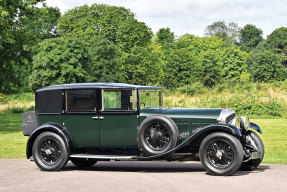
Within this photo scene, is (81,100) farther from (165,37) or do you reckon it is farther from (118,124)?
(165,37)

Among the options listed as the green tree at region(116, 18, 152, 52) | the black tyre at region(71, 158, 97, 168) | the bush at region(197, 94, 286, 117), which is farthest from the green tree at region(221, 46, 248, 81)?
the black tyre at region(71, 158, 97, 168)

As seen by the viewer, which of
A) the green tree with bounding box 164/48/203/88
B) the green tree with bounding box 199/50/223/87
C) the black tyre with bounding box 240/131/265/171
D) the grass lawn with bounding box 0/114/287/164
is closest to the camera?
the black tyre with bounding box 240/131/265/171

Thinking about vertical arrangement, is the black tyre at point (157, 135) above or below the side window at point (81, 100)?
below

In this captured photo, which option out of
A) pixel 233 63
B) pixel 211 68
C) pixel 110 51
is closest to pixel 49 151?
pixel 110 51

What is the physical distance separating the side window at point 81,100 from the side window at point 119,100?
0.26m

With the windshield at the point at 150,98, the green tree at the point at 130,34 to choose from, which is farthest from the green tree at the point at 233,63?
the windshield at the point at 150,98

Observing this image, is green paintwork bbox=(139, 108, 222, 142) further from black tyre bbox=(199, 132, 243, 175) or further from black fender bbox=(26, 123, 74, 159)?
black fender bbox=(26, 123, 74, 159)

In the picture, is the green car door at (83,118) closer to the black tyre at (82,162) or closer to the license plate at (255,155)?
the black tyre at (82,162)

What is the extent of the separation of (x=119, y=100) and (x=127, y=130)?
749mm

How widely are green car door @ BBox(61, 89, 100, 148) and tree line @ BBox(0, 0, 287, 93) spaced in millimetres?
14055

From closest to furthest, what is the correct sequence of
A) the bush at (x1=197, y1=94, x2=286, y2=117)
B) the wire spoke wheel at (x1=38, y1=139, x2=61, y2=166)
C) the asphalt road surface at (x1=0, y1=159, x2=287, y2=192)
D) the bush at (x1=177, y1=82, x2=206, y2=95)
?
the asphalt road surface at (x1=0, y1=159, x2=287, y2=192)
the wire spoke wheel at (x1=38, y1=139, x2=61, y2=166)
the bush at (x1=197, y1=94, x2=286, y2=117)
the bush at (x1=177, y1=82, x2=206, y2=95)

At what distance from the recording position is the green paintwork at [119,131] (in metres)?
9.85

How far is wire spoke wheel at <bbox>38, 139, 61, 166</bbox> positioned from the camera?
10.1 metres

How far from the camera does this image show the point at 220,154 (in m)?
8.97
